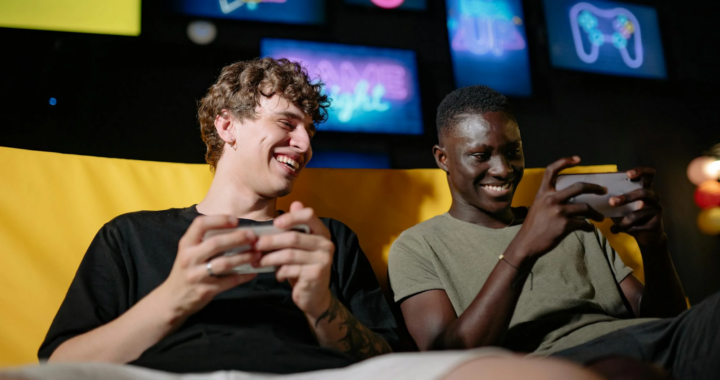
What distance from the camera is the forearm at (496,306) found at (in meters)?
1.12

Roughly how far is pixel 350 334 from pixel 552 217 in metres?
0.49

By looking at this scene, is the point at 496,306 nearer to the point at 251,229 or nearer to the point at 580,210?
the point at 580,210

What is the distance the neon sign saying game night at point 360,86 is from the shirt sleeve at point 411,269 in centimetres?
96

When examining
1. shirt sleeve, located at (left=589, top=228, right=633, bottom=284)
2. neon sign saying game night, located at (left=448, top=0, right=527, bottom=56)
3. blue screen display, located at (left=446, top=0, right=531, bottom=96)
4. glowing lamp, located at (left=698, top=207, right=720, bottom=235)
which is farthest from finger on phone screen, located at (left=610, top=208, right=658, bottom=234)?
glowing lamp, located at (left=698, top=207, right=720, bottom=235)

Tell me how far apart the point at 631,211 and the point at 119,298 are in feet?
3.79

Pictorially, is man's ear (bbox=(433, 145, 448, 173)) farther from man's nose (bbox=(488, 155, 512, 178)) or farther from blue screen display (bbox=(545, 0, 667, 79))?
blue screen display (bbox=(545, 0, 667, 79))

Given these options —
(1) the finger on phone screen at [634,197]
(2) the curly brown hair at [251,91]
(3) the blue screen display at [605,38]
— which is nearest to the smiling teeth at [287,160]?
(2) the curly brown hair at [251,91]

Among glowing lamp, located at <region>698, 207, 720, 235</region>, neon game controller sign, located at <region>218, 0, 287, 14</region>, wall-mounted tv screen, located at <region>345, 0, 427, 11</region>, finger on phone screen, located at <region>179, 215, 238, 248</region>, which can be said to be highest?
wall-mounted tv screen, located at <region>345, 0, 427, 11</region>

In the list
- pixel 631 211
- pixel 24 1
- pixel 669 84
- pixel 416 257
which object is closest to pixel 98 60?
pixel 24 1

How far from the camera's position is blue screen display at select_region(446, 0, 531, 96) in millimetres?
2562

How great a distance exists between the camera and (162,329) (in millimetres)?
939

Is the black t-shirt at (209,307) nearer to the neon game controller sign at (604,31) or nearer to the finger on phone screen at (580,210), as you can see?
the finger on phone screen at (580,210)

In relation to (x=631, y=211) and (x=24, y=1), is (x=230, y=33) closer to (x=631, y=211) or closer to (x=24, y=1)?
(x=24, y=1)

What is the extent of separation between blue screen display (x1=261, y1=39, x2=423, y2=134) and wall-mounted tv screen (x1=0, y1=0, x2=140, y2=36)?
1.72 ft
